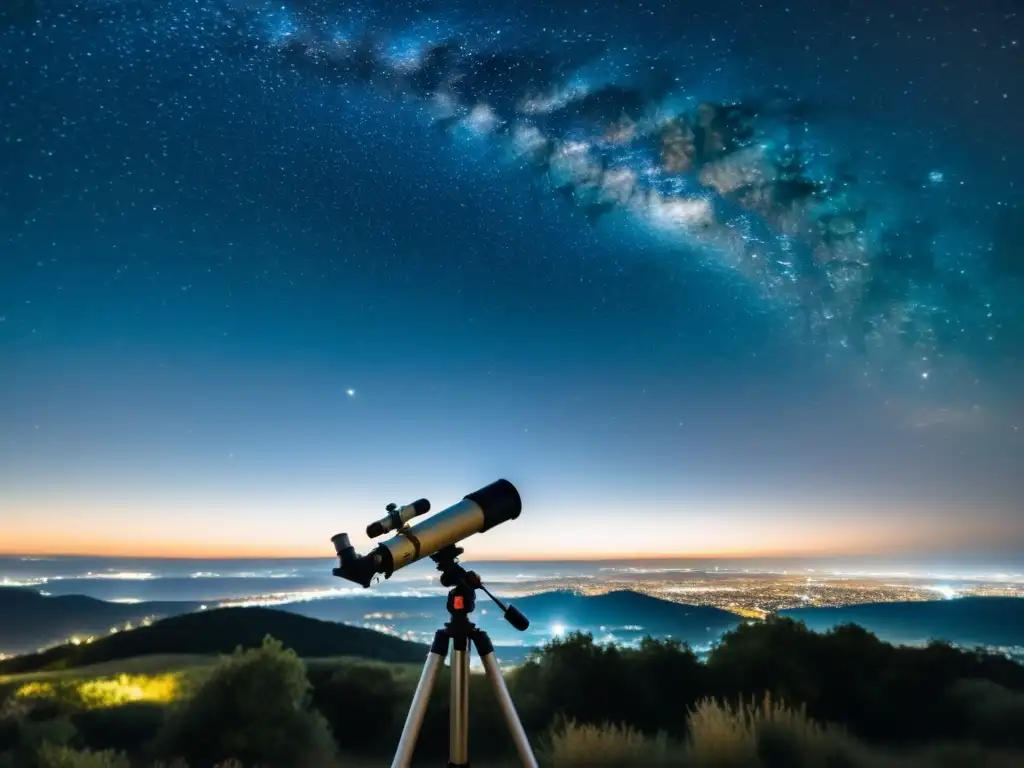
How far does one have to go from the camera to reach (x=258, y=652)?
299 inches

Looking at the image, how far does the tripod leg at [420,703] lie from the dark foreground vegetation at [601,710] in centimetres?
296

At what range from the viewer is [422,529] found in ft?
10.9

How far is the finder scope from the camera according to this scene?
317cm

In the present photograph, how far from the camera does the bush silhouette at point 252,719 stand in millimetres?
6730

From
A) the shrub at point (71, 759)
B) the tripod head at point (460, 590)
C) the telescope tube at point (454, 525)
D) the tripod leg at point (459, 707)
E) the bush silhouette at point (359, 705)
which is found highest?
the telescope tube at point (454, 525)

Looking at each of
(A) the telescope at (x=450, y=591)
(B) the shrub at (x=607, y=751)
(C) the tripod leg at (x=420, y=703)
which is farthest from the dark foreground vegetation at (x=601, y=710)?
(C) the tripod leg at (x=420, y=703)

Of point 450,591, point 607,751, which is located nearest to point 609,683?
point 607,751

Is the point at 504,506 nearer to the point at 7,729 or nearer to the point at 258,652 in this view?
the point at 258,652

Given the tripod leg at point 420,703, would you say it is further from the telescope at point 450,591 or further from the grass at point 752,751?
the grass at point 752,751

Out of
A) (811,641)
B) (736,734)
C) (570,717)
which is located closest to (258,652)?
(570,717)

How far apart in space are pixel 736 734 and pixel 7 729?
7007 millimetres

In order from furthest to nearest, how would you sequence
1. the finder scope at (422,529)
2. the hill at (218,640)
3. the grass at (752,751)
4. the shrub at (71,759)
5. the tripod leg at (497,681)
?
1. the hill at (218,640)
2. the shrub at (71,759)
3. the grass at (752,751)
4. the tripod leg at (497,681)
5. the finder scope at (422,529)

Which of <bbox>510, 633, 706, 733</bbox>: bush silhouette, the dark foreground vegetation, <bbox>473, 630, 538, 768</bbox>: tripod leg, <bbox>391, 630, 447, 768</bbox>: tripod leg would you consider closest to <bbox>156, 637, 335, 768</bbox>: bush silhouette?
the dark foreground vegetation

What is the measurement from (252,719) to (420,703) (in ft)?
15.6
